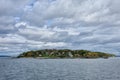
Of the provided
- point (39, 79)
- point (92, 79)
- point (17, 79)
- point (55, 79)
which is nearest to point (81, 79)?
point (92, 79)

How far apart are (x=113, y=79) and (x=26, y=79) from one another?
30.7 meters

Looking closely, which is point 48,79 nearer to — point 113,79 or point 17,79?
point 17,79

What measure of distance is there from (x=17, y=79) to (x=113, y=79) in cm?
3387

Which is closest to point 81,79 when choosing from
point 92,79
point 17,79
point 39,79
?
point 92,79

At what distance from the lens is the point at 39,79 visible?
274ft

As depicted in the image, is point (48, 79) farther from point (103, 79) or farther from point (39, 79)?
point (103, 79)

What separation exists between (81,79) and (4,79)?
2735 cm

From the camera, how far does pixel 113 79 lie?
83.1 m

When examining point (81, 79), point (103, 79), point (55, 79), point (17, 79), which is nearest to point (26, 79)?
point (17, 79)

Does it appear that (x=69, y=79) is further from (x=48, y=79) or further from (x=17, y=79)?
(x=17, y=79)

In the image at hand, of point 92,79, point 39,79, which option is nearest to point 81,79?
point 92,79

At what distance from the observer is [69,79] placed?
8375 centimetres

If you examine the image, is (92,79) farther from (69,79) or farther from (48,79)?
(48,79)

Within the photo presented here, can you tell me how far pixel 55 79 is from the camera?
274ft
